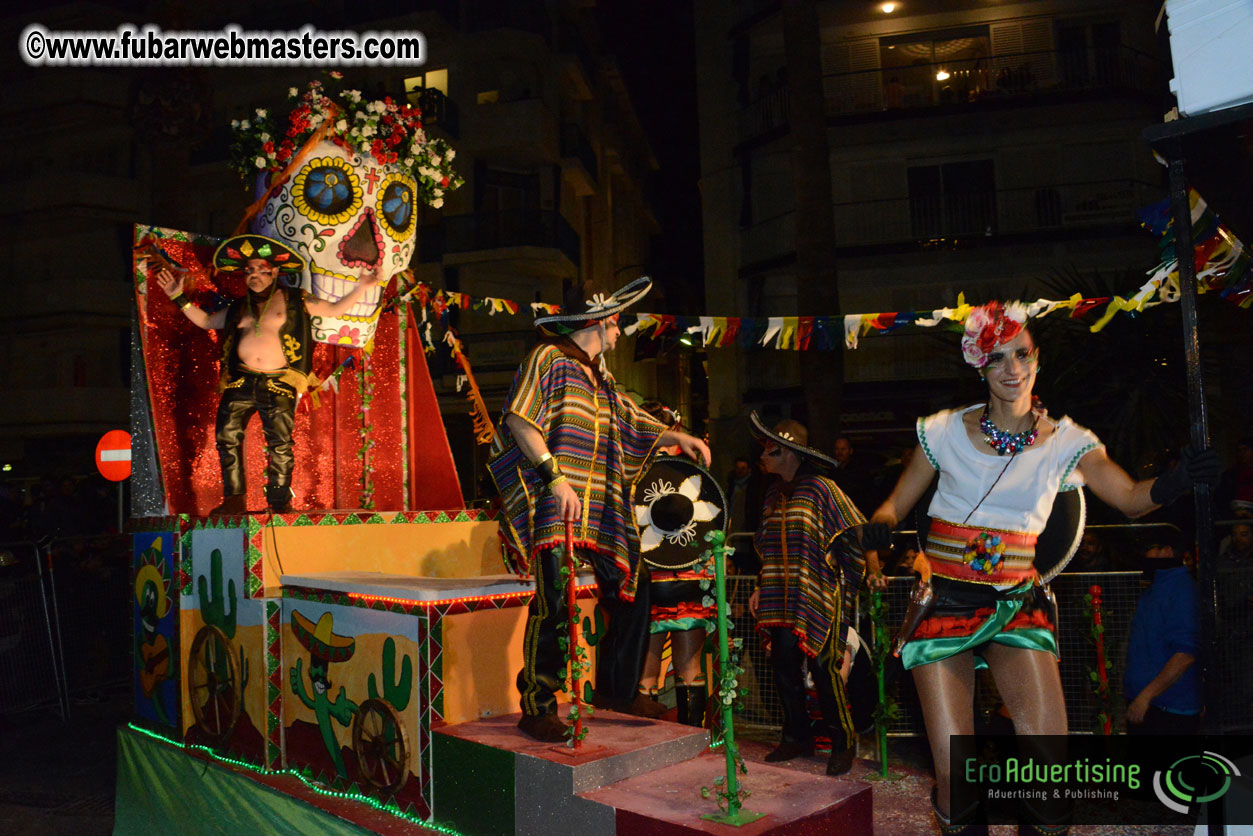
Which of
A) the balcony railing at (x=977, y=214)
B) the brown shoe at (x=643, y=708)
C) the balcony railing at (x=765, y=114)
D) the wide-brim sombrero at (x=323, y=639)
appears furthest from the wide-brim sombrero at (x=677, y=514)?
the balcony railing at (x=765, y=114)

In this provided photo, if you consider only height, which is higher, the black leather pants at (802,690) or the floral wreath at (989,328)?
the floral wreath at (989,328)

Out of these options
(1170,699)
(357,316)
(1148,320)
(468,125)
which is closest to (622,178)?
(468,125)

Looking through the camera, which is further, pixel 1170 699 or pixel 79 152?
pixel 79 152

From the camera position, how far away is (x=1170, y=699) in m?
4.57

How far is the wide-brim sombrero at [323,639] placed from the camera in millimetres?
4461

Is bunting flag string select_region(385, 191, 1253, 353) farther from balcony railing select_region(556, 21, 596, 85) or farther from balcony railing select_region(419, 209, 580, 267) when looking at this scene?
balcony railing select_region(556, 21, 596, 85)

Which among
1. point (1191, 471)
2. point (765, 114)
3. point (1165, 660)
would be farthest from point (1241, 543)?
point (765, 114)

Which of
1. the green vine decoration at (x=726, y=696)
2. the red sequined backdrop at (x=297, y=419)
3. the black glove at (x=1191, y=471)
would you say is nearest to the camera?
the black glove at (x=1191, y=471)

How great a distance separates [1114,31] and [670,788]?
70.0 feet

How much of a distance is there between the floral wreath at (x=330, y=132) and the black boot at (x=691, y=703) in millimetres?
3427

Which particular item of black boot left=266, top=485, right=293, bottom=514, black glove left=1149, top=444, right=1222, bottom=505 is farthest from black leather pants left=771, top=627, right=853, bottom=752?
black boot left=266, top=485, right=293, bottom=514

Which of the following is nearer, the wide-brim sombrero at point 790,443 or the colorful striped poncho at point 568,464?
the colorful striped poncho at point 568,464

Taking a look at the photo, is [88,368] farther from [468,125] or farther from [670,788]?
[670,788]

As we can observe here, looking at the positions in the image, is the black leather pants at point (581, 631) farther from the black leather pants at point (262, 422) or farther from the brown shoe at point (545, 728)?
the black leather pants at point (262, 422)
